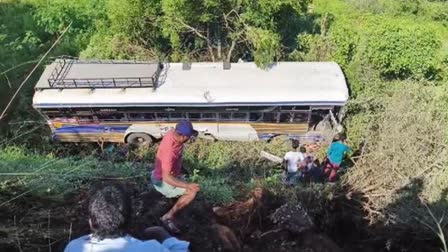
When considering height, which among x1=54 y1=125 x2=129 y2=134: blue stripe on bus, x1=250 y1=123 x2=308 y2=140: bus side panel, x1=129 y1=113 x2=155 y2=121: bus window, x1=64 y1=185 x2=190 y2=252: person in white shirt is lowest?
x1=54 y1=125 x2=129 y2=134: blue stripe on bus

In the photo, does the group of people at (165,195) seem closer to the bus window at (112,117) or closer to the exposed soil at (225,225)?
the exposed soil at (225,225)

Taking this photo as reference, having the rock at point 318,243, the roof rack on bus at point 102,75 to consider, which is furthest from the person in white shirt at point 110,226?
the roof rack on bus at point 102,75

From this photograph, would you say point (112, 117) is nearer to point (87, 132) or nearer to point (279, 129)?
point (87, 132)

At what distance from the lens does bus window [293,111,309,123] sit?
39.2 ft

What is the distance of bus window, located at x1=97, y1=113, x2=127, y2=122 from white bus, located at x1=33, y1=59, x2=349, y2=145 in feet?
0.07

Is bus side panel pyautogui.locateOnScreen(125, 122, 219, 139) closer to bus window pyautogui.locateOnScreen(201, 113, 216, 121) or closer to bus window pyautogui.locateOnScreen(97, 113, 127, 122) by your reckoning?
bus window pyautogui.locateOnScreen(201, 113, 216, 121)

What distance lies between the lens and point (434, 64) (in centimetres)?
1387

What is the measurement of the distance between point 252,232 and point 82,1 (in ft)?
39.0

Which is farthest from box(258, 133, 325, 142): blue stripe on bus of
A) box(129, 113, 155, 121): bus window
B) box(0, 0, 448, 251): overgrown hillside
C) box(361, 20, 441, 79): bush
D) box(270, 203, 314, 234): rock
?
box(270, 203, 314, 234): rock

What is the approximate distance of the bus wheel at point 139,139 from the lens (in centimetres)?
1252

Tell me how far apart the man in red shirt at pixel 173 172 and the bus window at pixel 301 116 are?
6.16 meters

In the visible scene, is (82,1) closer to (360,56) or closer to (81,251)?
(360,56)

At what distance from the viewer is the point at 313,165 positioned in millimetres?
10055

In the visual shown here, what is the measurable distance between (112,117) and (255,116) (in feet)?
10.5
